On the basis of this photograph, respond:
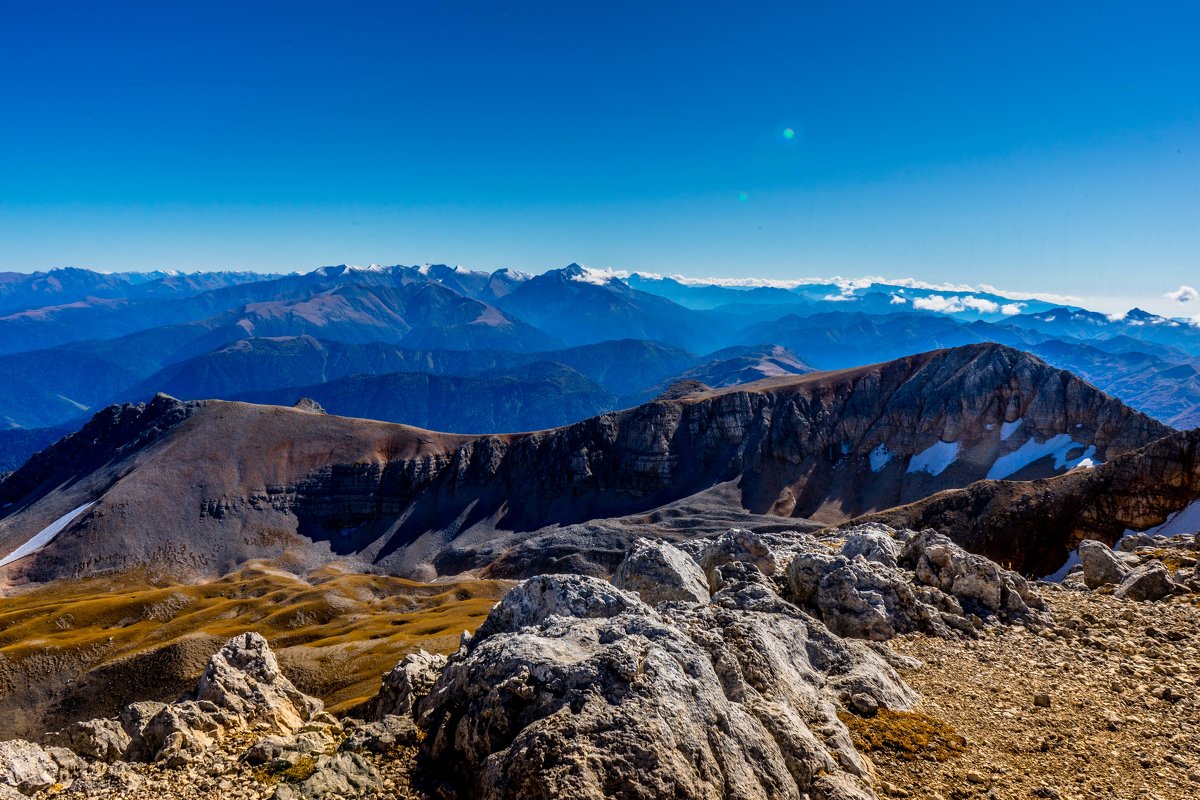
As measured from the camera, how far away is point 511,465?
174750 millimetres

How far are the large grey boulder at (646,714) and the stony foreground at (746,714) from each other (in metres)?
0.04

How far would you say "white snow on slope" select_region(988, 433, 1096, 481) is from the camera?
448 ft

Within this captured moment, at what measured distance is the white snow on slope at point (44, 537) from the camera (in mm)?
140387

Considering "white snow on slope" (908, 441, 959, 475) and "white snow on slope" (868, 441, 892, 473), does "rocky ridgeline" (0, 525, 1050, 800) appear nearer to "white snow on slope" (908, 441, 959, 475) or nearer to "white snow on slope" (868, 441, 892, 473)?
"white snow on slope" (908, 441, 959, 475)

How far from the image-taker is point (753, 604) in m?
21.6

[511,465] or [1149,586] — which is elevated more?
[1149,586]

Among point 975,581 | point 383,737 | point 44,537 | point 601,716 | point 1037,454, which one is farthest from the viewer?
point 44,537

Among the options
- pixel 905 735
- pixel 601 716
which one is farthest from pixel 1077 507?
pixel 601 716

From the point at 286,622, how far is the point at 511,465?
93.2m

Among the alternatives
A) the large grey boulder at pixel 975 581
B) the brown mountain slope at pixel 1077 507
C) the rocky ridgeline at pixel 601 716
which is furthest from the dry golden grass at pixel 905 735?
the brown mountain slope at pixel 1077 507

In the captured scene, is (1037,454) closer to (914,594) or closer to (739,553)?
(739,553)

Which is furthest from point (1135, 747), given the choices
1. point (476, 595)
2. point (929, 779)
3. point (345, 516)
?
point (345, 516)

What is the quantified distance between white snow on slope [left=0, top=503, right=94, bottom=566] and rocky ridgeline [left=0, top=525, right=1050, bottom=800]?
16632 centimetres

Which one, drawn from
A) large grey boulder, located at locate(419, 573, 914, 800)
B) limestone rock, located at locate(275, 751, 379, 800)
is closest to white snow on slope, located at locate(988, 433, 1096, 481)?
large grey boulder, located at locate(419, 573, 914, 800)
